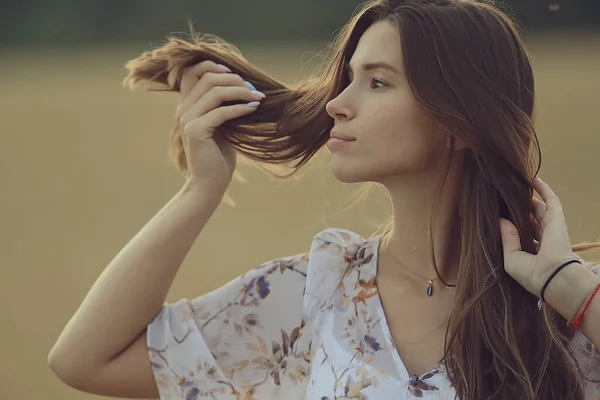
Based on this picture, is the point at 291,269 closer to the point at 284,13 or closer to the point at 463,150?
the point at 463,150

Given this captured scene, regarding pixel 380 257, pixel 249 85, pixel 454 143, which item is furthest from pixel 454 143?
pixel 249 85

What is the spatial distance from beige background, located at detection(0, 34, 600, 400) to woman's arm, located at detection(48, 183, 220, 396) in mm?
1614

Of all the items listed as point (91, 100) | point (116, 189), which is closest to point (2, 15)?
point (91, 100)

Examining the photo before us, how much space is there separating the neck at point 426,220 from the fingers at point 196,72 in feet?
1.05

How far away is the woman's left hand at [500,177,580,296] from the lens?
1.23m

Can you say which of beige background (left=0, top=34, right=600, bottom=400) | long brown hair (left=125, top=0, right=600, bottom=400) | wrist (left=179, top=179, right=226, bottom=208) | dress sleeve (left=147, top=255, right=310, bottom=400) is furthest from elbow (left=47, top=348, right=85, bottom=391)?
beige background (left=0, top=34, right=600, bottom=400)

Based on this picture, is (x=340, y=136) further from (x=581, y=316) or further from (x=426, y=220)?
(x=581, y=316)

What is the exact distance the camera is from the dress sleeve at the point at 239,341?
1416mm

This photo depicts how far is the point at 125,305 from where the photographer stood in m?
1.38

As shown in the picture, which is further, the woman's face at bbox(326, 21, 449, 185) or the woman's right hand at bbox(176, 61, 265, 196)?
the woman's right hand at bbox(176, 61, 265, 196)

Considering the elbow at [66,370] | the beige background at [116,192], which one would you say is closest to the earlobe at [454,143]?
the elbow at [66,370]

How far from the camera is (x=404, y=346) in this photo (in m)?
1.36

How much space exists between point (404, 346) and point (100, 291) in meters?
0.43

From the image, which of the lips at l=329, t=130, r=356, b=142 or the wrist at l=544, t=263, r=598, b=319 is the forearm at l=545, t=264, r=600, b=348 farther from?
the lips at l=329, t=130, r=356, b=142
